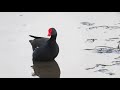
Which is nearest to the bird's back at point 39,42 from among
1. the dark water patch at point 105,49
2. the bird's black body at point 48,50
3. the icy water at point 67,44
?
the bird's black body at point 48,50

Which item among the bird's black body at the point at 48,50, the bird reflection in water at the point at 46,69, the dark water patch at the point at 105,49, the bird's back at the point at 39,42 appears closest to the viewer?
the bird reflection in water at the point at 46,69

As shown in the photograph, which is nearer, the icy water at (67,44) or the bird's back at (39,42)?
the icy water at (67,44)

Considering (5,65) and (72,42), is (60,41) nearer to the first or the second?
(72,42)

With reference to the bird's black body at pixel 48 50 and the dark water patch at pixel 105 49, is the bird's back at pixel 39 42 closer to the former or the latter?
the bird's black body at pixel 48 50

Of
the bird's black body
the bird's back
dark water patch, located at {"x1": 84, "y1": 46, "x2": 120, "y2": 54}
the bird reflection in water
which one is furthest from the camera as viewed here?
dark water patch, located at {"x1": 84, "y1": 46, "x2": 120, "y2": 54}

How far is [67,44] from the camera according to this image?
810 centimetres

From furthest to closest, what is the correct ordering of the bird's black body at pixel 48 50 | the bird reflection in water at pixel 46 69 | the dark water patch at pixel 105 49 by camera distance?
the dark water patch at pixel 105 49
the bird's black body at pixel 48 50
the bird reflection in water at pixel 46 69

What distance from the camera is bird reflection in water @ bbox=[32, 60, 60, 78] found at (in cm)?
691

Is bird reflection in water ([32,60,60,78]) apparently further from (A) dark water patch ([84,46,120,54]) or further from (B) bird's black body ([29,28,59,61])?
(A) dark water patch ([84,46,120,54])

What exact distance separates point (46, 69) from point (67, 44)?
3.65ft

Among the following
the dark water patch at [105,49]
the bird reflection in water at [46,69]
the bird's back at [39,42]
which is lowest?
the bird reflection in water at [46,69]

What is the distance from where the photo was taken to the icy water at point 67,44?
6996 millimetres

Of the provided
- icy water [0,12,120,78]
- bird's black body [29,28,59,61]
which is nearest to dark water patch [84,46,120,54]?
icy water [0,12,120,78]

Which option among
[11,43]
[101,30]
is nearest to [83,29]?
[101,30]
